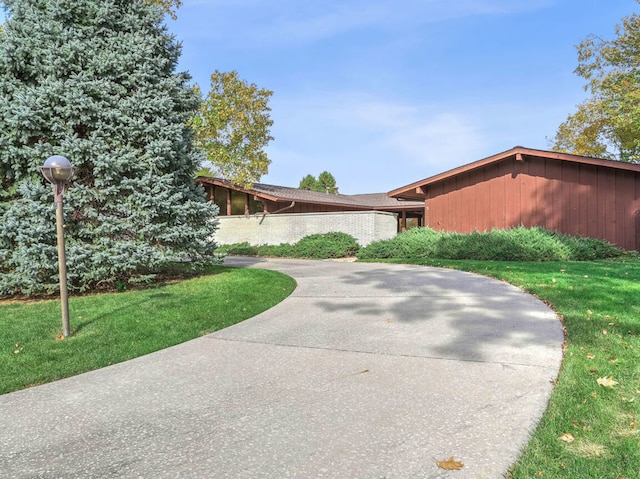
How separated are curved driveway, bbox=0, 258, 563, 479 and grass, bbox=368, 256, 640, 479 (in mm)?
140

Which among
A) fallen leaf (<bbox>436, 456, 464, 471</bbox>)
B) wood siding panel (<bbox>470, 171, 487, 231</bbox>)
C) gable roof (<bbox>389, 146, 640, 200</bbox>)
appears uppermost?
gable roof (<bbox>389, 146, 640, 200</bbox>)

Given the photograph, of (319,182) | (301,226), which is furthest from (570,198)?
(319,182)

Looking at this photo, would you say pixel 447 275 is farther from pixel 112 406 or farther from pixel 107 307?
pixel 112 406

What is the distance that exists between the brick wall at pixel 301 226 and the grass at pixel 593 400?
37.7 feet

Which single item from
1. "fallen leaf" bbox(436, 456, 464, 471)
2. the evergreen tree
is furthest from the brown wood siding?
"fallen leaf" bbox(436, 456, 464, 471)

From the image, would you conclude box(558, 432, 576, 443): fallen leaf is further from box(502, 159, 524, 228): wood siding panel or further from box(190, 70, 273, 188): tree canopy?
box(190, 70, 273, 188): tree canopy

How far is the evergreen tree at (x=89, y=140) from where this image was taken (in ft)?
23.6

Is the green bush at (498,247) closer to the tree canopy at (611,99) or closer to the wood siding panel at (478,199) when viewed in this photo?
the wood siding panel at (478,199)

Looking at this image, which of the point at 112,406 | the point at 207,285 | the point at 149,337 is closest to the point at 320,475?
the point at 112,406

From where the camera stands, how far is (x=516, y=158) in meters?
15.6

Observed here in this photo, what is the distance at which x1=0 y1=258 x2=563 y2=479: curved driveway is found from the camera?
7.39ft

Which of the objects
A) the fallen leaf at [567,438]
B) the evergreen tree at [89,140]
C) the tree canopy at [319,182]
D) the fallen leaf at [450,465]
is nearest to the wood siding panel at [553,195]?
the evergreen tree at [89,140]

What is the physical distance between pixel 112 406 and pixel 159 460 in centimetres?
100

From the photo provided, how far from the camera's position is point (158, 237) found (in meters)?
7.98
